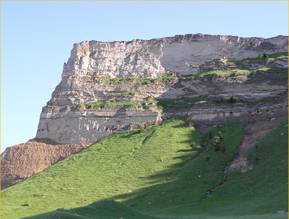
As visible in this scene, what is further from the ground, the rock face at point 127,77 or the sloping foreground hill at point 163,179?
the rock face at point 127,77

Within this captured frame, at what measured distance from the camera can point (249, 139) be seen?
65.1m

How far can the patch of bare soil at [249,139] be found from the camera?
5772 cm

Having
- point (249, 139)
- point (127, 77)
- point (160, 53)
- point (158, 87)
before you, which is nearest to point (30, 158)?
point (127, 77)

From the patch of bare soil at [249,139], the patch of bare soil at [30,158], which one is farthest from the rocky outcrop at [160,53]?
the patch of bare soil at [249,139]

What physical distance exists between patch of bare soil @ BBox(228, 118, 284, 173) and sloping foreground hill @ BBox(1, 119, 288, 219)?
2.69ft

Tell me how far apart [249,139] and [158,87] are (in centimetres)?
2167

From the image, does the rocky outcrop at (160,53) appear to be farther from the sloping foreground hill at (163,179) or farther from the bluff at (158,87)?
the sloping foreground hill at (163,179)

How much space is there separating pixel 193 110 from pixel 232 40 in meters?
17.0

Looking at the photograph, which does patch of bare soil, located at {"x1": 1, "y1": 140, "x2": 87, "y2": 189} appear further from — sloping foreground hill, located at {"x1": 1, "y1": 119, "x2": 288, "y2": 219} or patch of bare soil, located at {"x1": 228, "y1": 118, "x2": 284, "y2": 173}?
patch of bare soil, located at {"x1": 228, "y1": 118, "x2": 284, "y2": 173}

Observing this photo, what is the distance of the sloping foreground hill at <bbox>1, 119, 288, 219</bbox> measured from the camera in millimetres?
46125

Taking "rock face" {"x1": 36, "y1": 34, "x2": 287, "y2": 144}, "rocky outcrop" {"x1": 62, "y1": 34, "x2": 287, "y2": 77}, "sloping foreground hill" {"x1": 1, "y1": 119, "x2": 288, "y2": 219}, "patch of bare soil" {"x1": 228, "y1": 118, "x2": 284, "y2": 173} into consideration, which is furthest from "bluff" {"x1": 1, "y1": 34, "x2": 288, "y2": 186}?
"sloping foreground hill" {"x1": 1, "y1": 119, "x2": 288, "y2": 219}

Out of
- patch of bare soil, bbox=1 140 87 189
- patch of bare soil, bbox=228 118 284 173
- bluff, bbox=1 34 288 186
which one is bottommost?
patch of bare soil, bbox=1 140 87 189

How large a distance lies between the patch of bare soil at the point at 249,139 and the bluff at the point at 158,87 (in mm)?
1409

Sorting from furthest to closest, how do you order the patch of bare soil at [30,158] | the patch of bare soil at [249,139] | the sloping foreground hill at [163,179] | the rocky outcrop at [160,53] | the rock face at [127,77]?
1. the rocky outcrop at [160,53]
2. the rock face at [127,77]
3. the patch of bare soil at [30,158]
4. the patch of bare soil at [249,139]
5. the sloping foreground hill at [163,179]
